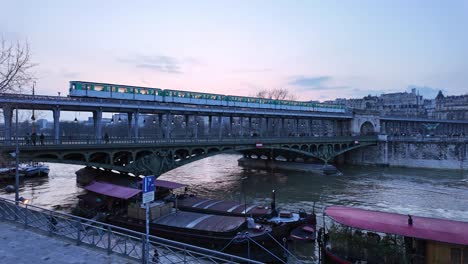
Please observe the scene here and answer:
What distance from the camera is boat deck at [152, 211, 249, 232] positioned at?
1969cm

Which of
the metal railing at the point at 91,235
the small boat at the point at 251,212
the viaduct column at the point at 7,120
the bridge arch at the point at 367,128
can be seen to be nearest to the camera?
the metal railing at the point at 91,235

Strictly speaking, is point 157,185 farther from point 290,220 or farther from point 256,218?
point 290,220

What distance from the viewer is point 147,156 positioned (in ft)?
116

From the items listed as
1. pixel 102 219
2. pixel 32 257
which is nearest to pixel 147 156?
pixel 102 219

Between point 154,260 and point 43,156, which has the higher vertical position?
point 43,156

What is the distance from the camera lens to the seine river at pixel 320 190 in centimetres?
3281

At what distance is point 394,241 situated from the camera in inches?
655

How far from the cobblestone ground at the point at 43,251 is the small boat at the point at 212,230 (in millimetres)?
6922

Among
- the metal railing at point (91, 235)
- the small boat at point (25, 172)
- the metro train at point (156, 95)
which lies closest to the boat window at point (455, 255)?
the metal railing at point (91, 235)

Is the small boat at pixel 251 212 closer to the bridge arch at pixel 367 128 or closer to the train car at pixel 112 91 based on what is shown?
the train car at pixel 112 91

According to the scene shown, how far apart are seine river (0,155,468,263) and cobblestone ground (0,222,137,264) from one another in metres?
12.5

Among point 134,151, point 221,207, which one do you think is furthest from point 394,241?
point 134,151

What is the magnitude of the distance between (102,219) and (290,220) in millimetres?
13086

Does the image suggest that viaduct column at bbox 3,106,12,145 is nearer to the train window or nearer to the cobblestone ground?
the train window
